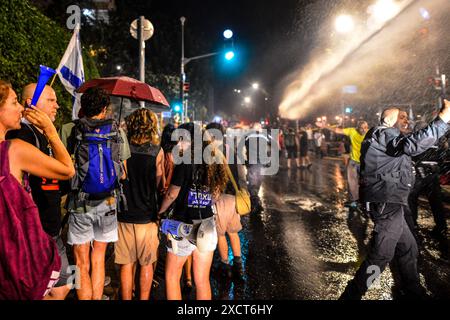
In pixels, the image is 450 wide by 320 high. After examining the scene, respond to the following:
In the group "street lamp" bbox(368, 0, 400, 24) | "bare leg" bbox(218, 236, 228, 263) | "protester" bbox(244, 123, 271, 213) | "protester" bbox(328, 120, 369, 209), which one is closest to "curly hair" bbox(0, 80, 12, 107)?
"bare leg" bbox(218, 236, 228, 263)

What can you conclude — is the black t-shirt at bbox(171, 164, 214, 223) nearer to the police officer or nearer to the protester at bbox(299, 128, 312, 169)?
the police officer

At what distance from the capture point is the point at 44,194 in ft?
8.07

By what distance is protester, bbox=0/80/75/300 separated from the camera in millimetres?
1711

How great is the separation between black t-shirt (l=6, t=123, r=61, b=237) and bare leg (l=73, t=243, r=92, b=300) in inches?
22.1

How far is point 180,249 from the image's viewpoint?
2998 mm

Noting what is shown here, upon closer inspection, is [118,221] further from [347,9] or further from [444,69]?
[444,69]

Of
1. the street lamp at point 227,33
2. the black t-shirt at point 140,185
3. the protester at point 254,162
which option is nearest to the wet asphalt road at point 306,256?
the protester at point 254,162

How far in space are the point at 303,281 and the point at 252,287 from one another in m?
0.67

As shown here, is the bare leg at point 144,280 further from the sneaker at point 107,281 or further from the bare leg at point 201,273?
the sneaker at point 107,281

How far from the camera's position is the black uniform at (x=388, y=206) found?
3260 millimetres

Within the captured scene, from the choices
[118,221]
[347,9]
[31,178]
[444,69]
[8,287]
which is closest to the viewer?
[8,287]

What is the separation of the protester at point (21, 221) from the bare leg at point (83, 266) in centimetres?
111

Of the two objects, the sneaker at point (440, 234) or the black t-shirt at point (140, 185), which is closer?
the black t-shirt at point (140, 185)

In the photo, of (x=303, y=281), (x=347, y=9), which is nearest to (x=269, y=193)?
(x=303, y=281)
